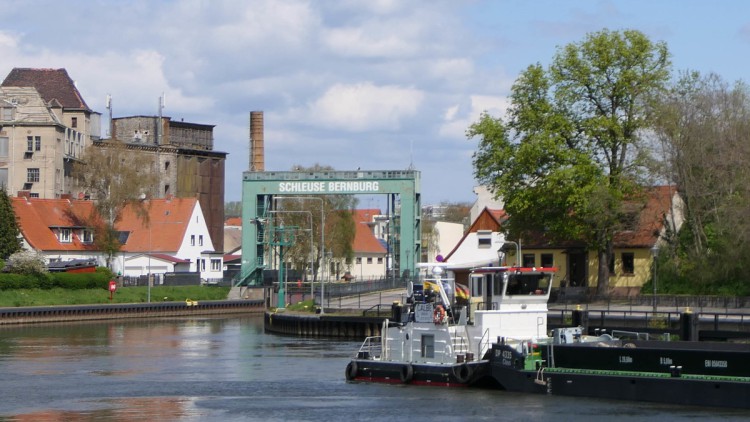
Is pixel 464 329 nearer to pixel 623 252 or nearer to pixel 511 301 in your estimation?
pixel 511 301

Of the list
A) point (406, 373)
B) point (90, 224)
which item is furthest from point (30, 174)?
point (406, 373)

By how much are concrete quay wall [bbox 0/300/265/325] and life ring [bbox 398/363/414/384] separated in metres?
42.7

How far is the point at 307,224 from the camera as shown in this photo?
10881 centimetres

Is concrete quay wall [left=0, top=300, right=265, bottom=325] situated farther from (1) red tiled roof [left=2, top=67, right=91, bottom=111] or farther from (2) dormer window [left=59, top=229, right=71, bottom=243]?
(1) red tiled roof [left=2, top=67, right=91, bottom=111]

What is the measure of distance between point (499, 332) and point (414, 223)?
173 ft

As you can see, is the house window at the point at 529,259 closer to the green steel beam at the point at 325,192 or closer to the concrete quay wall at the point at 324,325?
the concrete quay wall at the point at 324,325

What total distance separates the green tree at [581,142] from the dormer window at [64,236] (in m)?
42.7

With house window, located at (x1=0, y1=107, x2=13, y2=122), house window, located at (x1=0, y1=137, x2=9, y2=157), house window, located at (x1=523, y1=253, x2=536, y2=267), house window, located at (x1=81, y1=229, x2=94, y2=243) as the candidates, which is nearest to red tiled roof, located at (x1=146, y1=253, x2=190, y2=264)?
house window, located at (x1=81, y1=229, x2=94, y2=243)

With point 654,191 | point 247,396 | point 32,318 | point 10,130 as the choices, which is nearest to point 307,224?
point 10,130

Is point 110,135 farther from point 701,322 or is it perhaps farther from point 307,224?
point 701,322

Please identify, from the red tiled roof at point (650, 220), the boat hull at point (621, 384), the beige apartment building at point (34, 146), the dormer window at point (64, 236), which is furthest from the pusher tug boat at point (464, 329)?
the beige apartment building at point (34, 146)

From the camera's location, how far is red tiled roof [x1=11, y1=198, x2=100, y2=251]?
321ft

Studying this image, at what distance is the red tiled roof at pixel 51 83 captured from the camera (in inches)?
4564

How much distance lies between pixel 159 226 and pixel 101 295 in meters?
21.4
